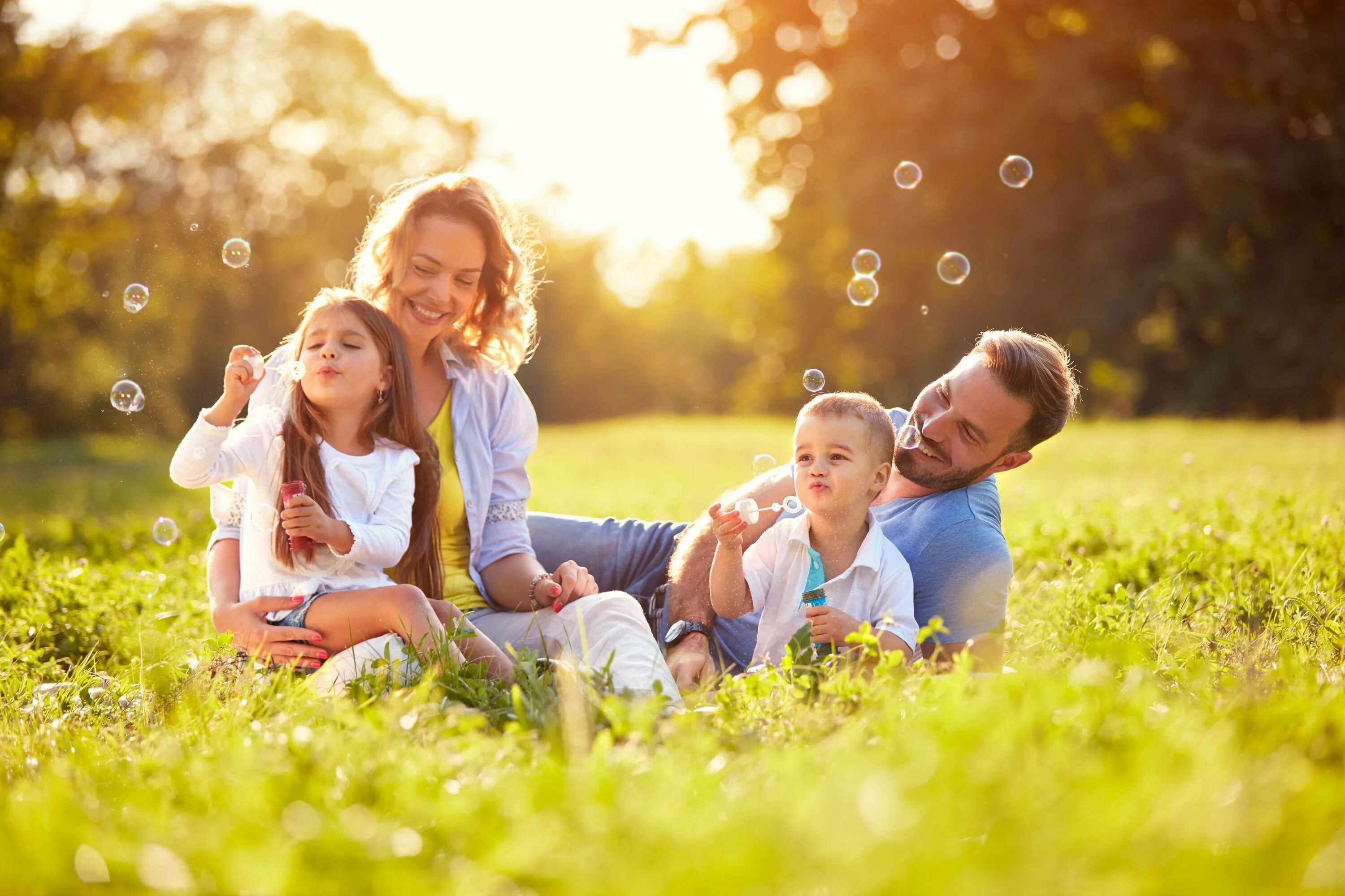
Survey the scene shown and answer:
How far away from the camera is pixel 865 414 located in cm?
340

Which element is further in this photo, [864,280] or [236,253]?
[864,280]

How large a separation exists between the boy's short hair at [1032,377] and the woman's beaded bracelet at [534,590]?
5.24 feet

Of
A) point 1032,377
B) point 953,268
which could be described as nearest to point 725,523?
point 1032,377

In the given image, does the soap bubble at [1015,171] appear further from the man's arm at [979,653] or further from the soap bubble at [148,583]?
the soap bubble at [148,583]

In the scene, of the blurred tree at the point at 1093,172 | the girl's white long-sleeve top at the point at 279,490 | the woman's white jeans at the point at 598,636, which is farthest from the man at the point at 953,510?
the blurred tree at the point at 1093,172

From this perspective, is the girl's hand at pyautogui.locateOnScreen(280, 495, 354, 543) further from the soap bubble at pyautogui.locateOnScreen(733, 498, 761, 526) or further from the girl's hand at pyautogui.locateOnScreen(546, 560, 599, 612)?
the soap bubble at pyautogui.locateOnScreen(733, 498, 761, 526)

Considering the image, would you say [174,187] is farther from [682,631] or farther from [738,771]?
[738,771]

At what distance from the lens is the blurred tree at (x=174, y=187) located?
17.6 meters

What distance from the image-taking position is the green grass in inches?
65.7

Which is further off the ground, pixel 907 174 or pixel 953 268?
pixel 907 174

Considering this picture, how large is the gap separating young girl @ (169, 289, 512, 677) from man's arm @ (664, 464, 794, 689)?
0.59 meters

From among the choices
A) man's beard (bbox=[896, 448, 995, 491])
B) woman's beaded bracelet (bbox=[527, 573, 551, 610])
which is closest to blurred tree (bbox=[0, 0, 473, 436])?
woman's beaded bracelet (bbox=[527, 573, 551, 610])

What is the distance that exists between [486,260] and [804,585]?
1743mm

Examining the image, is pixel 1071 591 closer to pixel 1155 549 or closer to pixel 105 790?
pixel 1155 549
